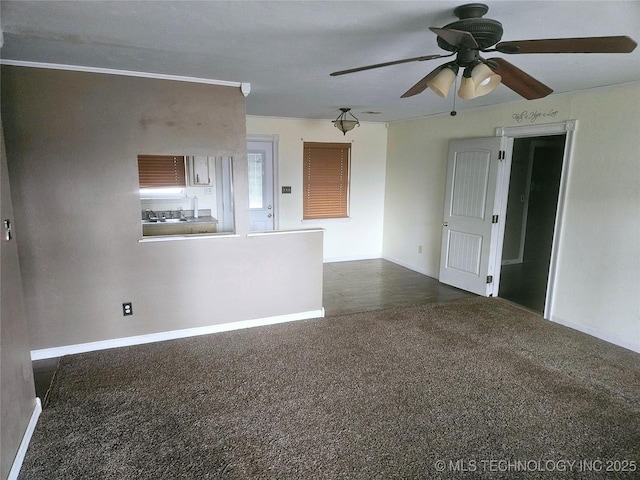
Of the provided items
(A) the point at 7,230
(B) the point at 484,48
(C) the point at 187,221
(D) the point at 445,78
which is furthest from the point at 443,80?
(C) the point at 187,221

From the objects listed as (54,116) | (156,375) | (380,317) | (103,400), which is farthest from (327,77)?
(103,400)

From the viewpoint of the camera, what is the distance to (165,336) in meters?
3.55

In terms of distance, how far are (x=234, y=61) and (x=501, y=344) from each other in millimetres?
3313

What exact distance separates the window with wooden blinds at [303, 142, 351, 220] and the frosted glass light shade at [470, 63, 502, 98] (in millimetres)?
4229

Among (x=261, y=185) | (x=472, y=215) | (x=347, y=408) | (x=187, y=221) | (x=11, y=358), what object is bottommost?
(x=347, y=408)

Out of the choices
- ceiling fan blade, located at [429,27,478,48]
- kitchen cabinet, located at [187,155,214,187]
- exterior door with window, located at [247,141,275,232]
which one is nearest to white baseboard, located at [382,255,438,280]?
exterior door with window, located at [247,141,275,232]

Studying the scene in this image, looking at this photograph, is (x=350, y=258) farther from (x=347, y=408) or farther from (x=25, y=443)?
(x=25, y=443)

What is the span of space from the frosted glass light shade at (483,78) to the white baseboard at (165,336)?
110 inches

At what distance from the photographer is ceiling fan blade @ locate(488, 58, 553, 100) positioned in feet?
6.42

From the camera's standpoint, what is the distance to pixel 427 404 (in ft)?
8.47

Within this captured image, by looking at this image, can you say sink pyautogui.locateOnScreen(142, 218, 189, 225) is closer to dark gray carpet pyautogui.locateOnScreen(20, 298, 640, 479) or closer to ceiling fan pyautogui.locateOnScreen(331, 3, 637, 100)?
dark gray carpet pyautogui.locateOnScreen(20, 298, 640, 479)

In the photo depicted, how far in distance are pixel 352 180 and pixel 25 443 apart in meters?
5.31

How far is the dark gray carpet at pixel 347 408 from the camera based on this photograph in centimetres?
206

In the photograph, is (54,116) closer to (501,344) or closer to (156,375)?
(156,375)
